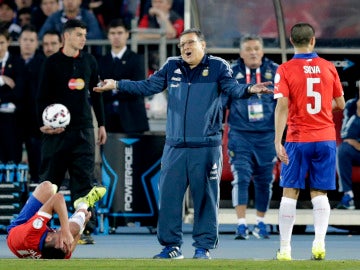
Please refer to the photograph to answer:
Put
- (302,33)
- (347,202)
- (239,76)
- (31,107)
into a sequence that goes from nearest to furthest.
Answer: (302,33), (239,76), (347,202), (31,107)

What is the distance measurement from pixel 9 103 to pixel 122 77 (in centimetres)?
171

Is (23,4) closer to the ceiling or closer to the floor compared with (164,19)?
closer to the ceiling

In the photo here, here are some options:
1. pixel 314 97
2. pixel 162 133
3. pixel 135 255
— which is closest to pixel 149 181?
pixel 162 133

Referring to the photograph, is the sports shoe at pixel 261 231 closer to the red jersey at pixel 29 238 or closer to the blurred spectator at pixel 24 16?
the red jersey at pixel 29 238

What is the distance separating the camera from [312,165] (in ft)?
42.7

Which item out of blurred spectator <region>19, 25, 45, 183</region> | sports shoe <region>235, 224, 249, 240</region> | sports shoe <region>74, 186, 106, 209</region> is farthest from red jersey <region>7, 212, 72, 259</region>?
blurred spectator <region>19, 25, 45, 183</region>

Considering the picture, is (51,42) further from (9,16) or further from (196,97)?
(196,97)

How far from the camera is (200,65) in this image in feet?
43.4

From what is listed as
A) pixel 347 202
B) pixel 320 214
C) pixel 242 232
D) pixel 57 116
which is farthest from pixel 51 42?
pixel 320 214

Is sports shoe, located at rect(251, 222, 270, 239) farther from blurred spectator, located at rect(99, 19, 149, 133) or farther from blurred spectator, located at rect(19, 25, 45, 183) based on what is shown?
blurred spectator, located at rect(19, 25, 45, 183)

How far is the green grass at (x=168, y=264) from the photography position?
1161 cm

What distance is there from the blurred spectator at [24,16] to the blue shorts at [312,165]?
31.9 ft

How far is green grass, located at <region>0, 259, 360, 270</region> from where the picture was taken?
1161 cm

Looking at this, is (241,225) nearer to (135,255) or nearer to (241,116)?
(241,116)
